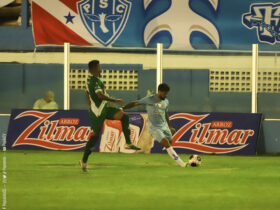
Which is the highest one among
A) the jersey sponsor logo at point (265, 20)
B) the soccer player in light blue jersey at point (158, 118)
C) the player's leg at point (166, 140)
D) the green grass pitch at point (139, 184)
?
the jersey sponsor logo at point (265, 20)

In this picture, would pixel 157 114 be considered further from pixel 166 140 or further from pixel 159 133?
pixel 166 140

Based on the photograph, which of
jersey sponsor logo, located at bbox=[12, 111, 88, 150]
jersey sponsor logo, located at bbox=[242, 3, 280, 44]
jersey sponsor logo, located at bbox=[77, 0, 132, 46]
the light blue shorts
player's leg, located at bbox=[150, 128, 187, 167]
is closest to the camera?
player's leg, located at bbox=[150, 128, 187, 167]

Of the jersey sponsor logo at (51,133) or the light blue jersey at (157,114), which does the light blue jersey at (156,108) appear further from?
the jersey sponsor logo at (51,133)

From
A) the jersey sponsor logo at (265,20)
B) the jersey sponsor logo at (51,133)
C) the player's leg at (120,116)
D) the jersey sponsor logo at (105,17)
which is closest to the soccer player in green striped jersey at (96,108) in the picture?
the player's leg at (120,116)

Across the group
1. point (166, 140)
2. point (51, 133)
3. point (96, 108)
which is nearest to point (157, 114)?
point (166, 140)

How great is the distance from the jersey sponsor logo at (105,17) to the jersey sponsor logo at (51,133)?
2.45 metres

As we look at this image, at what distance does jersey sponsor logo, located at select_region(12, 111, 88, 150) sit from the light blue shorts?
5.27 metres

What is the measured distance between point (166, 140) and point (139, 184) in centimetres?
287

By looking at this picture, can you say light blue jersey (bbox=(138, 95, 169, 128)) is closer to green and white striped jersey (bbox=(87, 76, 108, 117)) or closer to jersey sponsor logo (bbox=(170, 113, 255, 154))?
green and white striped jersey (bbox=(87, 76, 108, 117))

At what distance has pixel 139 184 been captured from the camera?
41.4ft

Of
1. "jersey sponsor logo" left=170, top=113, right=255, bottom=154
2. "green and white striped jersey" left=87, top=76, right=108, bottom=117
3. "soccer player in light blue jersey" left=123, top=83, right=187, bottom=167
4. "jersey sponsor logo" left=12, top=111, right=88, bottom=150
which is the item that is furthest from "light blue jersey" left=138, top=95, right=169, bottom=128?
"jersey sponsor logo" left=12, top=111, right=88, bottom=150

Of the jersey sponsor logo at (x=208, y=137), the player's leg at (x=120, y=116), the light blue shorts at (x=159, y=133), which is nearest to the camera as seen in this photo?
the player's leg at (x=120, y=116)

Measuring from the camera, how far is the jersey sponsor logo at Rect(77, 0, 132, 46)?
71.4 ft

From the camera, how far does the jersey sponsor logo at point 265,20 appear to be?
21.1 m
